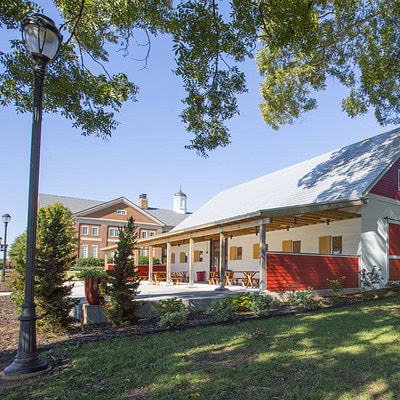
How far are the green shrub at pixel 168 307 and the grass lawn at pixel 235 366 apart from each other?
1.39 m

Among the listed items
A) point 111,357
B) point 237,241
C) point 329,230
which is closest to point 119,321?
point 111,357

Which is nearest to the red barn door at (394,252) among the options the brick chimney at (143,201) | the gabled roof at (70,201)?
the gabled roof at (70,201)

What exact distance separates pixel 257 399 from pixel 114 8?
6.93m

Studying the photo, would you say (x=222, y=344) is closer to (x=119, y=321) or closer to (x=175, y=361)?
(x=175, y=361)

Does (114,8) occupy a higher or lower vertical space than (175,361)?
higher

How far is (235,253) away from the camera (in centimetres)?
2181

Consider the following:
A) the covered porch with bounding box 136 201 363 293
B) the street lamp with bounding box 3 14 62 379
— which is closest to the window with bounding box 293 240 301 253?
the covered porch with bounding box 136 201 363 293

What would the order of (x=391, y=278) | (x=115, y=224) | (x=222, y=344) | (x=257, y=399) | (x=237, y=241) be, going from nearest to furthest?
1. (x=257, y=399)
2. (x=222, y=344)
3. (x=391, y=278)
4. (x=237, y=241)
5. (x=115, y=224)

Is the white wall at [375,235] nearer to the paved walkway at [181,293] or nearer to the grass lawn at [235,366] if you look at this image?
the paved walkway at [181,293]

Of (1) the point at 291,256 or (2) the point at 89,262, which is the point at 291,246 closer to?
(1) the point at 291,256

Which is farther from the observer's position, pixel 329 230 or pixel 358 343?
pixel 329 230

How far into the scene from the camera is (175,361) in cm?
502

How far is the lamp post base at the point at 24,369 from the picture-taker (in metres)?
4.57

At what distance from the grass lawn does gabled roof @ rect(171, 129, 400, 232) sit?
18.8ft
